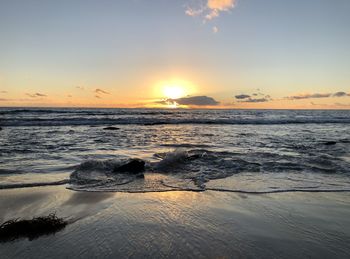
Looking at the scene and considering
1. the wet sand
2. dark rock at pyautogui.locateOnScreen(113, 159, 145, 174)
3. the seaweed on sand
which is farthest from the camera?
dark rock at pyautogui.locateOnScreen(113, 159, 145, 174)

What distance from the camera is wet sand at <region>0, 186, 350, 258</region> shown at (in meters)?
3.72

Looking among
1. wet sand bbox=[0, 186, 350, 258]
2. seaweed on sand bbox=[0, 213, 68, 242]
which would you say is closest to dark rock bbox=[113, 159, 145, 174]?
wet sand bbox=[0, 186, 350, 258]

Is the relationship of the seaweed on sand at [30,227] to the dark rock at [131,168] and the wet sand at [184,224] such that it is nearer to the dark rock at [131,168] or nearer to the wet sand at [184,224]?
the wet sand at [184,224]

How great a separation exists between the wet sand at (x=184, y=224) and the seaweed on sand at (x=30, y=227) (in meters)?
0.15

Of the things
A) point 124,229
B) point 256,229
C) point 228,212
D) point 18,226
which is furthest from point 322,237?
point 18,226

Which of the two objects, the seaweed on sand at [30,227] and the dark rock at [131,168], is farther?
the dark rock at [131,168]

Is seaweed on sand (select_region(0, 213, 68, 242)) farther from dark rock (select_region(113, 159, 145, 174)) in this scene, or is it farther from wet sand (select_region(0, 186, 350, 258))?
dark rock (select_region(113, 159, 145, 174))

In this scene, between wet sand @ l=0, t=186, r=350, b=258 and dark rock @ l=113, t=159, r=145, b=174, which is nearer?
wet sand @ l=0, t=186, r=350, b=258

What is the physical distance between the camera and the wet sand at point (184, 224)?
372cm

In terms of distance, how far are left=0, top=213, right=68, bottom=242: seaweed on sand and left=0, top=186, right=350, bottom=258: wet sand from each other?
15cm

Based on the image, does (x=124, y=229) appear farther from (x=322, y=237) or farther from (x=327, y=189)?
(x=327, y=189)

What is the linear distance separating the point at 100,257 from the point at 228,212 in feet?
8.00

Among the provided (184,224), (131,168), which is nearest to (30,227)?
(184,224)

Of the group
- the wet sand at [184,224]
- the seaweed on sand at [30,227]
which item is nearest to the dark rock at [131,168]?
the wet sand at [184,224]
